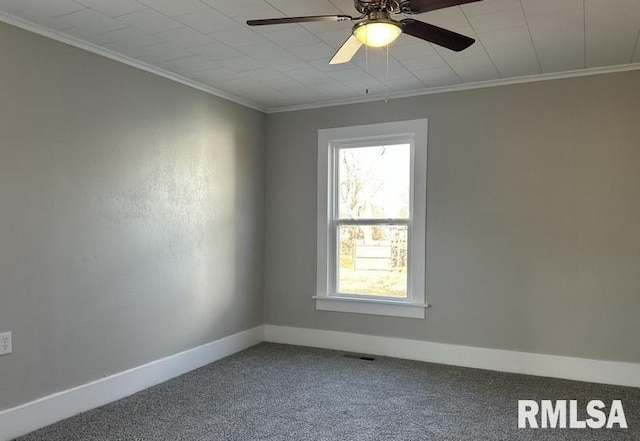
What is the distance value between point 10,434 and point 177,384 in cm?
111

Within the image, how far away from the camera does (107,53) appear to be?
323 centimetres

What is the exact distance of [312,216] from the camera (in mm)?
4699

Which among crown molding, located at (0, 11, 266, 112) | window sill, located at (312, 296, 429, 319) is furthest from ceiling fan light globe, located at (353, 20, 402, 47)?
window sill, located at (312, 296, 429, 319)

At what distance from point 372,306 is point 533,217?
5.11ft

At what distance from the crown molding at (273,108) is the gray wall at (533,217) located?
5 centimetres

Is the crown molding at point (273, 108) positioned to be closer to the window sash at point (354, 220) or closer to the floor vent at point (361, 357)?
the window sash at point (354, 220)

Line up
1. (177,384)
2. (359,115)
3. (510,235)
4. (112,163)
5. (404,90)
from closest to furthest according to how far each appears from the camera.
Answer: (112,163), (177,384), (510,235), (404,90), (359,115)

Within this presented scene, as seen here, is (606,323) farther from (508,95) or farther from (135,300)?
(135,300)

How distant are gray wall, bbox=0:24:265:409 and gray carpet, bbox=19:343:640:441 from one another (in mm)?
390

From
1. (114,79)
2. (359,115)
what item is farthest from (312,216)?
(114,79)

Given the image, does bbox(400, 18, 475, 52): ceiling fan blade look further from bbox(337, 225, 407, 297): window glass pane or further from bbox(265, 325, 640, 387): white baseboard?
bbox(265, 325, 640, 387): white baseboard

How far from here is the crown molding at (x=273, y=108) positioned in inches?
113

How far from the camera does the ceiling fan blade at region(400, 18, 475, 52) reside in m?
2.12

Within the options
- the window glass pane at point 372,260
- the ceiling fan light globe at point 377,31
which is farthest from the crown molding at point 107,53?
the ceiling fan light globe at point 377,31
